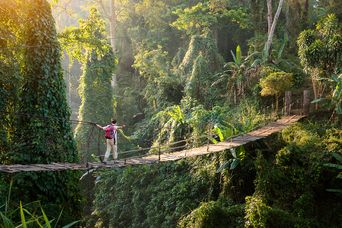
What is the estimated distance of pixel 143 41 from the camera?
60.1 feet

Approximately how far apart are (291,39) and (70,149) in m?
8.67

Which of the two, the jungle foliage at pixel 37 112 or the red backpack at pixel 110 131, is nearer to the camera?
the jungle foliage at pixel 37 112

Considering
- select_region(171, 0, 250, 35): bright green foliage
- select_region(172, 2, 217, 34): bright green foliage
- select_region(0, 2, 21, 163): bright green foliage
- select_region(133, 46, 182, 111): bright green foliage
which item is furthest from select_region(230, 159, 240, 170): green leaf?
select_region(172, 2, 217, 34): bright green foliage

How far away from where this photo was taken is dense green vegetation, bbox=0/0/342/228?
22.0 feet

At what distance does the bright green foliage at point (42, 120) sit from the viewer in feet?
23.1

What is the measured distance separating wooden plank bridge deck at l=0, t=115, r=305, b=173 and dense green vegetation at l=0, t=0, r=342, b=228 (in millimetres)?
301

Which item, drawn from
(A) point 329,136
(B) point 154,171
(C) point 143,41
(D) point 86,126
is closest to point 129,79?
(C) point 143,41

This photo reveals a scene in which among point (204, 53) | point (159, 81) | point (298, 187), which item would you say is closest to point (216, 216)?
point (298, 187)

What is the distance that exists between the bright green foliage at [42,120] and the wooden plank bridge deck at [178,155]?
4.08ft

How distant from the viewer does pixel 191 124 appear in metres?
10.8

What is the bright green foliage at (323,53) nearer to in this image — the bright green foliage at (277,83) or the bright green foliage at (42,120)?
the bright green foliage at (277,83)

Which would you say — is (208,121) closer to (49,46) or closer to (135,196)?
(135,196)

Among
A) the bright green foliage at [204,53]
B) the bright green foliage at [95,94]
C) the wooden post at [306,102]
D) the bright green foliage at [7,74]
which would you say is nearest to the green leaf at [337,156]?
the wooden post at [306,102]

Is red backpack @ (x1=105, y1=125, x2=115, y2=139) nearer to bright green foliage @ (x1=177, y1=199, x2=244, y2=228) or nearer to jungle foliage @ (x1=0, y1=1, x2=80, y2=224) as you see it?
jungle foliage @ (x1=0, y1=1, x2=80, y2=224)
